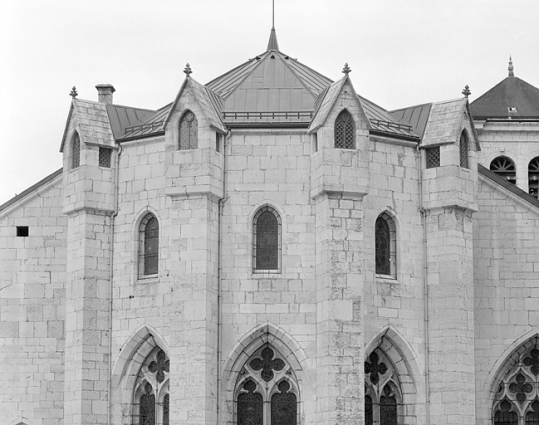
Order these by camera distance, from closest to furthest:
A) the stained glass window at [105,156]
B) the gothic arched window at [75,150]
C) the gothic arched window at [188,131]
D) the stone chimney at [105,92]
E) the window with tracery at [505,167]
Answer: the gothic arched window at [188,131] < the stained glass window at [105,156] < the gothic arched window at [75,150] < the stone chimney at [105,92] < the window with tracery at [505,167]

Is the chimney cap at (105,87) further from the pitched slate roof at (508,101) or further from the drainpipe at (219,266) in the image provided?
the pitched slate roof at (508,101)

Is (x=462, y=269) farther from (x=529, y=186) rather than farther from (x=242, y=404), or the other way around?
(x=529, y=186)

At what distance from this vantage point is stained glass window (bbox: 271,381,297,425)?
4306cm

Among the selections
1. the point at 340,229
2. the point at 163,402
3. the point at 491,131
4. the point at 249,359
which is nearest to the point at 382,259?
the point at 340,229

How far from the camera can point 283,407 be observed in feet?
142

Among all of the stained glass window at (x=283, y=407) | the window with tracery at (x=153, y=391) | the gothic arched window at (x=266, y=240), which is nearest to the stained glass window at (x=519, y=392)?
the stained glass window at (x=283, y=407)

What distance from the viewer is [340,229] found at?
42.7m

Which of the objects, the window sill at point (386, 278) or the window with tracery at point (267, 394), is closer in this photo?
the window with tracery at point (267, 394)

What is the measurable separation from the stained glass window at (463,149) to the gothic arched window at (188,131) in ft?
28.5

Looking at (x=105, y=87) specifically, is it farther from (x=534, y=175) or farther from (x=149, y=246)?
(x=534, y=175)

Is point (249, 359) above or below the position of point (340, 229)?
below

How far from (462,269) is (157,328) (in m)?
9.66

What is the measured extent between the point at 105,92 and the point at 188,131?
34.2ft

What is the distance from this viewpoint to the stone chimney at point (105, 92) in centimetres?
5328
